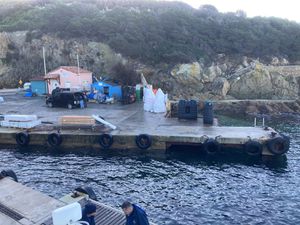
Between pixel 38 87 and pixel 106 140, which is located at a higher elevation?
pixel 38 87

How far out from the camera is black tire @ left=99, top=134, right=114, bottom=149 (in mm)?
24922

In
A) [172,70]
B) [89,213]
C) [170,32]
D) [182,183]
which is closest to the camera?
[89,213]

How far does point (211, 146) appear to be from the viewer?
76.9 ft

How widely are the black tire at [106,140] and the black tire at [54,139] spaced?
3.12 metres

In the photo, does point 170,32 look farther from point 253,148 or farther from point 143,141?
point 253,148

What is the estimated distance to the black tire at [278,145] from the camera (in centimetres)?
2258

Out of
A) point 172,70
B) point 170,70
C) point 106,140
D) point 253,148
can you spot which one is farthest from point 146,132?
point 170,70

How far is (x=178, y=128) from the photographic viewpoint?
26.5m

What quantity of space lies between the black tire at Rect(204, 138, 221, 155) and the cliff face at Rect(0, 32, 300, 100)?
20447 mm

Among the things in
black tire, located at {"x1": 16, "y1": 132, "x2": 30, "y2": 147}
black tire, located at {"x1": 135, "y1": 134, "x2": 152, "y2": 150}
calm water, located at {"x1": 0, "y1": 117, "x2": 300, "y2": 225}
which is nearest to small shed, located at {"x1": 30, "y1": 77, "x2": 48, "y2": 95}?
black tire, located at {"x1": 16, "y1": 132, "x2": 30, "y2": 147}

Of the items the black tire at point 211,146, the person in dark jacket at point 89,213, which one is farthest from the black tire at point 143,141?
the person in dark jacket at point 89,213

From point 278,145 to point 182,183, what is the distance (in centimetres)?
790

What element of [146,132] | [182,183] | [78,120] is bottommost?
[182,183]

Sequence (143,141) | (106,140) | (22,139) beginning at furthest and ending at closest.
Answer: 1. (22,139)
2. (106,140)
3. (143,141)
